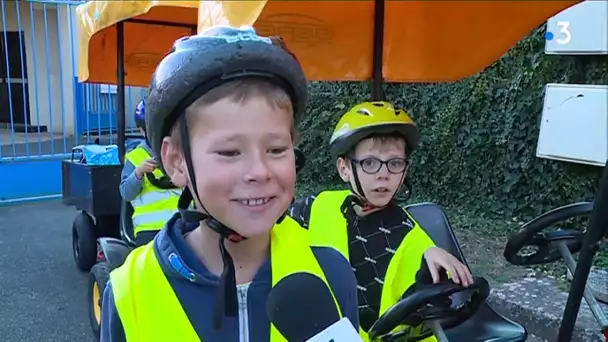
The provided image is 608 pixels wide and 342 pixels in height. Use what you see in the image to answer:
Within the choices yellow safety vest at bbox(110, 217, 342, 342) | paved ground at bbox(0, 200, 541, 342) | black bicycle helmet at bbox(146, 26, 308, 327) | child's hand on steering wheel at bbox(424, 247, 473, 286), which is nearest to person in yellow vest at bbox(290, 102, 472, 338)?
child's hand on steering wheel at bbox(424, 247, 473, 286)

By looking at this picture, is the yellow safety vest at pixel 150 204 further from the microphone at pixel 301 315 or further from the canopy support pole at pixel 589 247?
the microphone at pixel 301 315

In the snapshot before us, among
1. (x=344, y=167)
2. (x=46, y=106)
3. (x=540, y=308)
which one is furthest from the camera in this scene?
(x=46, y=106)

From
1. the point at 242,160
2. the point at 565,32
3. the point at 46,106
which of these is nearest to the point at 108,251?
the point at 242,160

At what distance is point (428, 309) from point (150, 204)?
2424 mm

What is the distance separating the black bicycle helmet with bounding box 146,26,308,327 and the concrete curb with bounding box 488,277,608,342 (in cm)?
315

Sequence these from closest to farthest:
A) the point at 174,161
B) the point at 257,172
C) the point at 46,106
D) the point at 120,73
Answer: the point at 257,172 → the point at 174,161 → the point at 120,73 → the point at 46,106

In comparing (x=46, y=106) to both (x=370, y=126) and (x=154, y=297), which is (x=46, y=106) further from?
(x=154, y=297)

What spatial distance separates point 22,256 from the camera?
20.2 feet

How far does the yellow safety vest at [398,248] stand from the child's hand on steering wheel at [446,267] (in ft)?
0.47

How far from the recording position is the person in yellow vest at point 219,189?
1318 mm

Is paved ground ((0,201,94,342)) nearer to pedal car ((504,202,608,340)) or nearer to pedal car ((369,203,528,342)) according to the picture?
pedal car ((369,203,528,342))

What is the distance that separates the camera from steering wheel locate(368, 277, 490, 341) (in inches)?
79.2

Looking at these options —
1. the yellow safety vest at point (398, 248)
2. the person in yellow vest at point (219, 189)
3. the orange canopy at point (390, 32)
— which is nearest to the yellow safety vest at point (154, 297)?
the person in yellow vest at point (219, 189)

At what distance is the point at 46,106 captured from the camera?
12992 mm
